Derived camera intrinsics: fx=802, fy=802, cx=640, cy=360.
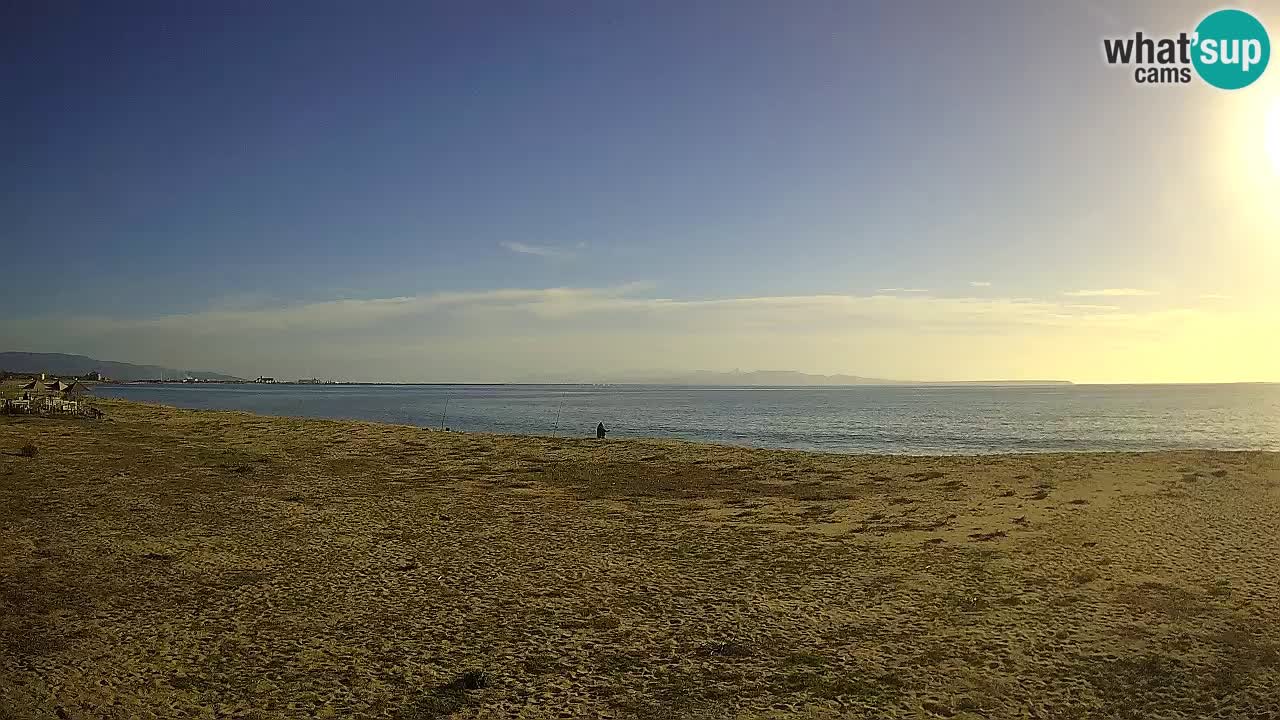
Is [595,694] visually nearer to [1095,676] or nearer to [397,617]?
[397,617]

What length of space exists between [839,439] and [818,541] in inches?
1512

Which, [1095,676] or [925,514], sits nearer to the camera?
[1095,676]

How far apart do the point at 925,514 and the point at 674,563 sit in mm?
7924

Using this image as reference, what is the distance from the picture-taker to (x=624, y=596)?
12.4 meters

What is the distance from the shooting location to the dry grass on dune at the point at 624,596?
8.90 metres

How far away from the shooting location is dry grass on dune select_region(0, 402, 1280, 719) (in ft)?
29.2

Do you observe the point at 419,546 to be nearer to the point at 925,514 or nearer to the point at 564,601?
the point at 564,601

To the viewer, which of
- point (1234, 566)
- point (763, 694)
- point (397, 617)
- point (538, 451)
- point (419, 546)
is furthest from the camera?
point (538, 451)

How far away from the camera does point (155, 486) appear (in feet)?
68.1

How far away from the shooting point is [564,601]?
40.0 feet

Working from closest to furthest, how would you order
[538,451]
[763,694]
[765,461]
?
1. [763,694]
2. [765,461]
3. [538,451]

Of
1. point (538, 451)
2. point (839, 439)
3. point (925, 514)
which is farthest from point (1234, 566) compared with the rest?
point (839, 439)

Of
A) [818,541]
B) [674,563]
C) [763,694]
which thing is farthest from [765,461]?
[763,694]

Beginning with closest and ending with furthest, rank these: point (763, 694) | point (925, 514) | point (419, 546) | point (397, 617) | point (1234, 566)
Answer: point (763, 694)
point (397, 617)
point (1234, 566)
point (419, 546)
point (925, 514)
